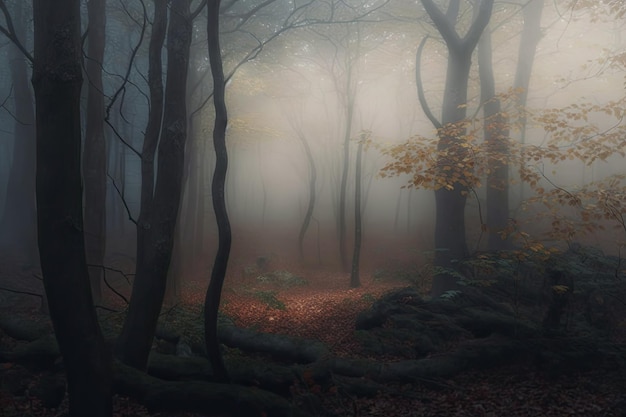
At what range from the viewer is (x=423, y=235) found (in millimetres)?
26781

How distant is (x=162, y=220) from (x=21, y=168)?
16965mm

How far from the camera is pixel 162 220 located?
6695 millimetres

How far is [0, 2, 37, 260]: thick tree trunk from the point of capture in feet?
61.3

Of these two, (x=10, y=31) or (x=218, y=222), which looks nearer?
(x=10, y=31)

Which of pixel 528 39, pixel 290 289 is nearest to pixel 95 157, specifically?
pixel 290 289

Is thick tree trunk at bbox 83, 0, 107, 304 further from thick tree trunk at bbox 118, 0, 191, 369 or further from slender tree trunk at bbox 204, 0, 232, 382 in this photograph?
slender tree trunk at bbox 204, 0, 232, 382

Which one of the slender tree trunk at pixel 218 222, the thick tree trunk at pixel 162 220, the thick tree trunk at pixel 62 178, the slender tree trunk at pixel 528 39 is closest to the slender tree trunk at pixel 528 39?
the slender tree trunk at pixel 528 39

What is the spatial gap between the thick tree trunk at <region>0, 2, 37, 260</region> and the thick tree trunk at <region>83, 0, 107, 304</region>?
9.00 metres

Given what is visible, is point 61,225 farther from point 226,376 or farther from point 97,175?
point 97,175

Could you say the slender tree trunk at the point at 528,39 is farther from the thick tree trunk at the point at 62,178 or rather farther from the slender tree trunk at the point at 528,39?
the thick tree trunk at the point at 62,178

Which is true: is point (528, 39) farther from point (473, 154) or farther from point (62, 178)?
point (62, 178)

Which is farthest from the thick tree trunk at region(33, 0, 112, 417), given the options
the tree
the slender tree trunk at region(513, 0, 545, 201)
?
the slender tree trunk at region(513, 0, 545, 201)

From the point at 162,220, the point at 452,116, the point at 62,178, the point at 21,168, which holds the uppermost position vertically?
the point at 452,116

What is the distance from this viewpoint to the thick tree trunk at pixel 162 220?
6.57 metres
